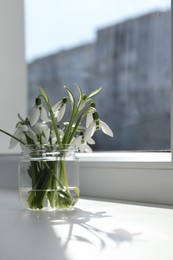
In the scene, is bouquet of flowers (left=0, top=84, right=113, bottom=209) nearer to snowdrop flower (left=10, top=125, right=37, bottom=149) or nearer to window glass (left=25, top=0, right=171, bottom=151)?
snowdrop flower (left=10, top=125, right=37, bottom=149)

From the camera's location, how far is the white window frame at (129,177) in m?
1.15

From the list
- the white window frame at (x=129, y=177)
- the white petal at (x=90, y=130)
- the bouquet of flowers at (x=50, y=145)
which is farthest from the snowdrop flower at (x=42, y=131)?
the white window frame at (x=129, y=177)

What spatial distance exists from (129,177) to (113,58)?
61cm

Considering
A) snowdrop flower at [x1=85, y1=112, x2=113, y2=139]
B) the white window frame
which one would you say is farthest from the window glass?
snowdrop flower at [x1=85, y1=112, x2=113, y2=139]

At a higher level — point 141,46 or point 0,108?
point 141,46

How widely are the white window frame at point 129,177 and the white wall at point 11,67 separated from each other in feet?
1.66

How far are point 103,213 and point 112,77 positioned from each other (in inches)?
29.6

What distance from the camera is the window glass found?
4.96ft

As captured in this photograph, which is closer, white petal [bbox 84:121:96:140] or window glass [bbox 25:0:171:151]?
white petal [bbox 84:121:96:140]

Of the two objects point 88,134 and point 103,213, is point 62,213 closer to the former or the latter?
point 103,213

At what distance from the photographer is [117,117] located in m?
1.68

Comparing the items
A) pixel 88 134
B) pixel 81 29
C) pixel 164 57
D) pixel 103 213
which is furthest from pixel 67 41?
pixel 103 213

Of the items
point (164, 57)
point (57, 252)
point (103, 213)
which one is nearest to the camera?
point (57, 252)

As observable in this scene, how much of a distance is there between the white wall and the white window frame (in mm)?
506
